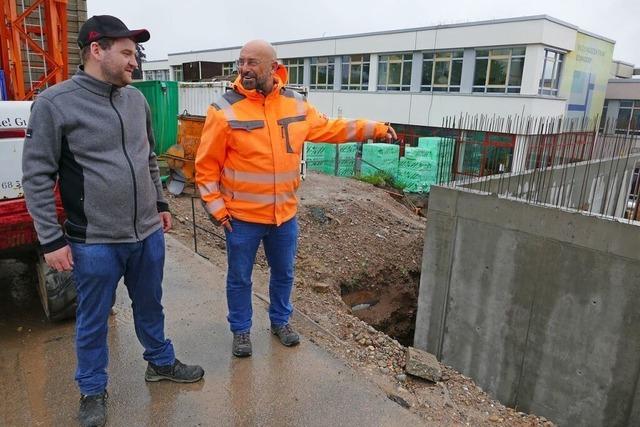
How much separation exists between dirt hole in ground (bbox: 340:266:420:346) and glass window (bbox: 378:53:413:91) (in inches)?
644

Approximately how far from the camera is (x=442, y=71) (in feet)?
70.2

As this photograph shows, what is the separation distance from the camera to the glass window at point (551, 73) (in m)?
19.0

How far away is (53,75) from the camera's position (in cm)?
508

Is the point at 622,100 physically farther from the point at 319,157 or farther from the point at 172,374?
the point at 172,374

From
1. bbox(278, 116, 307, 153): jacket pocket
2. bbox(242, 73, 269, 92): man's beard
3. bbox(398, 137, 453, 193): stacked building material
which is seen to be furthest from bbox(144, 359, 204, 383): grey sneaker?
bbox(398, 137, 453, 193): stacked building material

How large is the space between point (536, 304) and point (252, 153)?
411 cm

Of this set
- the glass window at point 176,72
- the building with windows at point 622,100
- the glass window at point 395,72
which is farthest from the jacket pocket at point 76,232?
the glass window at point 176,72

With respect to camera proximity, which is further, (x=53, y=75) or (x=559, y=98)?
(x=559, y=98)

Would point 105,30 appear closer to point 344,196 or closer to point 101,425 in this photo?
point 101,425

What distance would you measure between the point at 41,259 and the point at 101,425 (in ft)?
4.68

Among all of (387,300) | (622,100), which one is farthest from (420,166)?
(622,100)

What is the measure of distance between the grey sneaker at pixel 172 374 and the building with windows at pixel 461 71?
17326 mm

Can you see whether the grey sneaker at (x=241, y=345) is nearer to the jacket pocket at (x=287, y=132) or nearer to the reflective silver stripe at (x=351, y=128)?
the jacket pocket at (x=287, y=132)

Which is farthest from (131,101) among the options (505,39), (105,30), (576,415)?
(505,39)
